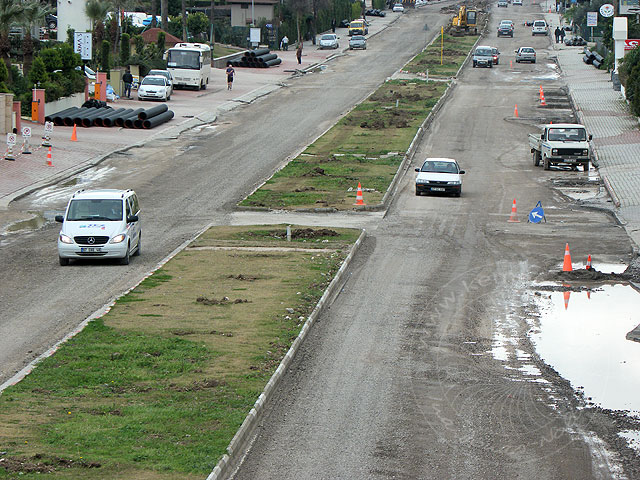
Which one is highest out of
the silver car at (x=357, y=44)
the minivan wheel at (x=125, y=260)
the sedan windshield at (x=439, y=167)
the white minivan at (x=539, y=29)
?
the white minivan at (x=539, y=29)

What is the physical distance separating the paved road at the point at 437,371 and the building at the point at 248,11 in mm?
71229

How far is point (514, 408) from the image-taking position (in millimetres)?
15180

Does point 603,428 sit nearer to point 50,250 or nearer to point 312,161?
point 50,250

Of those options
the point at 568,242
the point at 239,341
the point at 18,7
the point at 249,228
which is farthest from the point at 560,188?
the point at 18,7

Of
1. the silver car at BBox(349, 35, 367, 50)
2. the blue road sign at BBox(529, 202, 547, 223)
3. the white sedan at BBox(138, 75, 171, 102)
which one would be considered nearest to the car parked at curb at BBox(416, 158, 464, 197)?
the blue road sign at BBox(529, 202, 547, 223)

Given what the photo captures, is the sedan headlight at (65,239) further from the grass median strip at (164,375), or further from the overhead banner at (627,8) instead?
the overhead banner at (627,8)

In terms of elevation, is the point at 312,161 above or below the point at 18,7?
below

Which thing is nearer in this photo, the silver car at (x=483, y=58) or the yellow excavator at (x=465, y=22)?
the silver car at (x=483, y=58)

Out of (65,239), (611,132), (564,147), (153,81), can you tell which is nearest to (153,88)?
(153,81)

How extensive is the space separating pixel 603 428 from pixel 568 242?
1573 cm

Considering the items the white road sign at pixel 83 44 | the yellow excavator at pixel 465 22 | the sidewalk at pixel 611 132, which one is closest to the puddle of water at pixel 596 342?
the sidewalk at pixel 611 132

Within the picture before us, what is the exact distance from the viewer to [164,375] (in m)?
15.7

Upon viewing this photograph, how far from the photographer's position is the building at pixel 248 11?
102 meters

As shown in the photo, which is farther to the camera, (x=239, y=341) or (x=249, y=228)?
(x=249, y=228)
